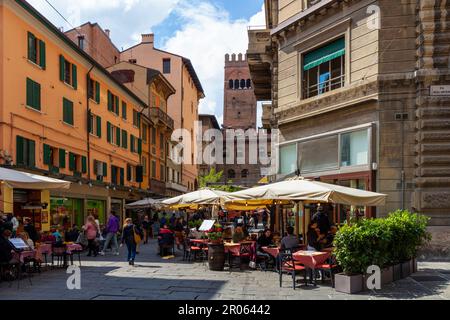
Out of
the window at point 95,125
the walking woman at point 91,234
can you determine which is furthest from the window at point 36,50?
the walking woman at point 91,234

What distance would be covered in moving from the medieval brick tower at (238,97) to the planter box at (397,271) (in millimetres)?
86802

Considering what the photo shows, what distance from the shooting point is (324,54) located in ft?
60.6

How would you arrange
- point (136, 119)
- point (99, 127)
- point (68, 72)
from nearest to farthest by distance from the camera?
point (68, 72) → point (99, 127) → point (136, 119)

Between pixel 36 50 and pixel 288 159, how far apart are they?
498 inches

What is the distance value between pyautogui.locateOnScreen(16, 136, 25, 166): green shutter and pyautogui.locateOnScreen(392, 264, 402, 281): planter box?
1569 centimetres

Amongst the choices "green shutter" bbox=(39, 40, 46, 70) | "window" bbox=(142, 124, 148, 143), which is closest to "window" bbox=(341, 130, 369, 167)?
"green shutter" bbox=(39, 40, 46, 70)

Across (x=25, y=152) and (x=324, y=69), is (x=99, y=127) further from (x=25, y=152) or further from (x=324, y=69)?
(x=324, y=69)

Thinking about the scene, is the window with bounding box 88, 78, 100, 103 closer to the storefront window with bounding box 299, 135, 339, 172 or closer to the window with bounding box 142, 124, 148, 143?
the window with bounding box 142, 124, 148, 143

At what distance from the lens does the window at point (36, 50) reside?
71.4 ft

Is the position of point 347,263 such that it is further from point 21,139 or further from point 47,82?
point 47,82

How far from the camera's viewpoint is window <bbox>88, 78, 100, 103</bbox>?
29.6 meters

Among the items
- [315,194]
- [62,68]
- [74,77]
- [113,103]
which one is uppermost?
[62,68]

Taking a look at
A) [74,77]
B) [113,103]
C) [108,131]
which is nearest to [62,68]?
Answer: [74,77]

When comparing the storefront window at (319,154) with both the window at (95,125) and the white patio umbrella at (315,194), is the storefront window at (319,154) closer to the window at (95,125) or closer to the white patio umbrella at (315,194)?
the white patio umbrella at (315,194)
